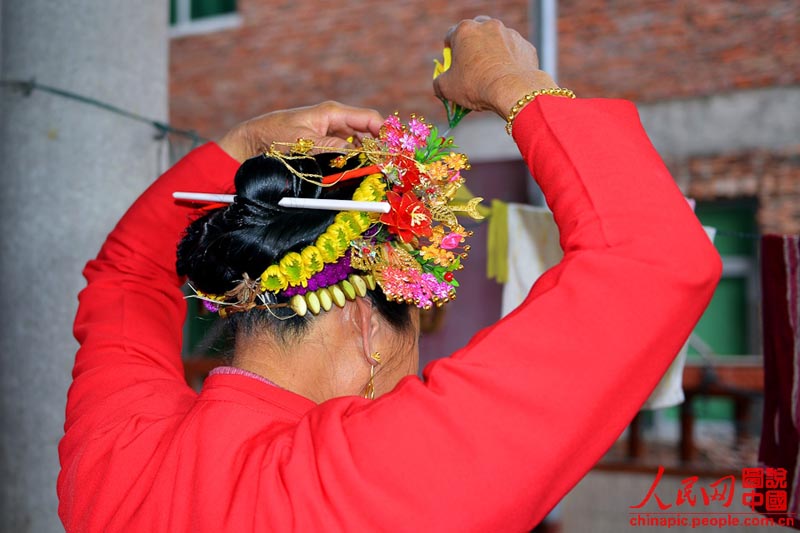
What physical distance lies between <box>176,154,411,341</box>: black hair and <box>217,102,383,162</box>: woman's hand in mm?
221

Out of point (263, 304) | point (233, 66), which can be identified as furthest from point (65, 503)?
point (233, 66)

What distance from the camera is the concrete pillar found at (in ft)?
8.34

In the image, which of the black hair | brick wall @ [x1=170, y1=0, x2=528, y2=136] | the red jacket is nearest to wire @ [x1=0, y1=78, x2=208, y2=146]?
the black hair

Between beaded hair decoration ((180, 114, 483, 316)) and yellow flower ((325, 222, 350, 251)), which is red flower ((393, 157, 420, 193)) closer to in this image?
beaded hair decoration ((180, 114, 483, 316))

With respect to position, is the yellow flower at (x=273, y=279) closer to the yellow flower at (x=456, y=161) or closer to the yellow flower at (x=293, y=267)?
the yellow flower at (x=293, y=267)

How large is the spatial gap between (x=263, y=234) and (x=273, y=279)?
80 mm

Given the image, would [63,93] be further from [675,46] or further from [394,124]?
[675,46]

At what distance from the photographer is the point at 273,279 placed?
1279 mm

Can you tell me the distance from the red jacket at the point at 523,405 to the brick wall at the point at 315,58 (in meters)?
6.38

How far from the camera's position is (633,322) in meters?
0.94

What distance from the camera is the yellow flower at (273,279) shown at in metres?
1.27

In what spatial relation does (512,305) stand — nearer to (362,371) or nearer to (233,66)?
A: (362,371)

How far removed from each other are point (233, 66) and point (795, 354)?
7016 millimetres

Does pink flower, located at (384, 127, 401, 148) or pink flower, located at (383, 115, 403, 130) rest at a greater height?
pink flower, located at (383, 115, 403, 130)
